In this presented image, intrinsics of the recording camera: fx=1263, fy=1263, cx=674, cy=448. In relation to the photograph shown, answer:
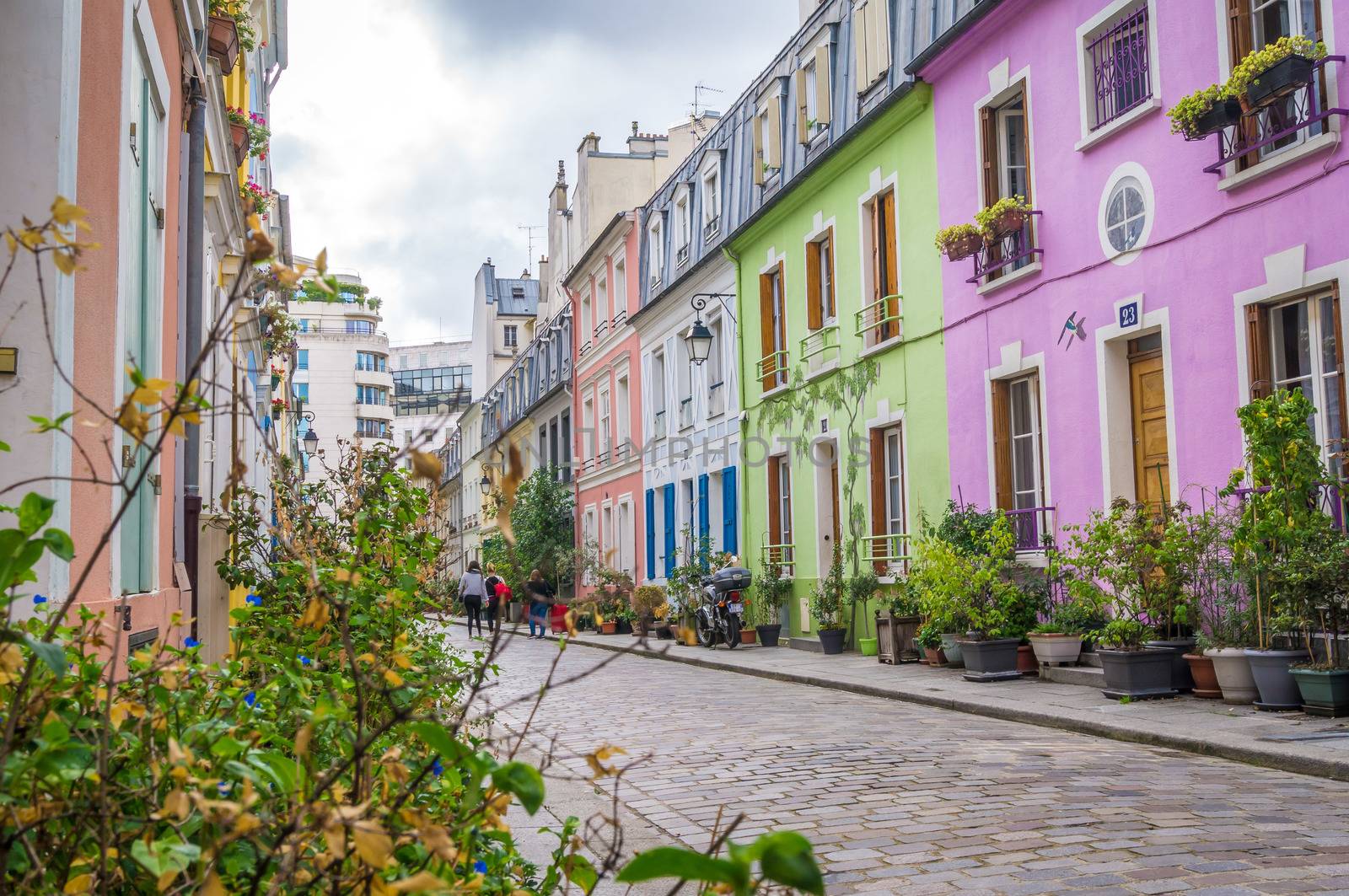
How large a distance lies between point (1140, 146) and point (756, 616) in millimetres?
11692

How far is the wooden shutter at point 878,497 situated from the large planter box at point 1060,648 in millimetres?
5280

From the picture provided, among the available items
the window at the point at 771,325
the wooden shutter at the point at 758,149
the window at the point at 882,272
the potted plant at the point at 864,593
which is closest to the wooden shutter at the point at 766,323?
the window at the point at 771,325

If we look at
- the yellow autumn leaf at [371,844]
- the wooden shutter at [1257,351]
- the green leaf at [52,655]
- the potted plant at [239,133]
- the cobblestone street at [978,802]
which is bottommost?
the cobblestone street at [978,802]

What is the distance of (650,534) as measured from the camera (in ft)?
96.1

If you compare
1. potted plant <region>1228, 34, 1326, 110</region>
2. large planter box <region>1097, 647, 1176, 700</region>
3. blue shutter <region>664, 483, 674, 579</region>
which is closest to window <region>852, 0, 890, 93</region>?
potted plant <region>1228, 34, 1326, 110</region>

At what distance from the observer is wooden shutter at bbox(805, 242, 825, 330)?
20125mm

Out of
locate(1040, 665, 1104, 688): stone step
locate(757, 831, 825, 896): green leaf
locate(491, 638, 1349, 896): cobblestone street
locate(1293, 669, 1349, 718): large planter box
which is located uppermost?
locate(757, 831, 825, 896): green leaf

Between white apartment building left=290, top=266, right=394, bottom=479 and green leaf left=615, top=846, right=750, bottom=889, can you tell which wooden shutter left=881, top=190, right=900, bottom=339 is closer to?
green leaf left=615, top=846, right=750, bottom=889

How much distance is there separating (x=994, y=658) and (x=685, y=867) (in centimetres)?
1187

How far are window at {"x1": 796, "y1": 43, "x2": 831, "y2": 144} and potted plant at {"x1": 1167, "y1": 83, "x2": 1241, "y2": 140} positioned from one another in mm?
Answer: 8914

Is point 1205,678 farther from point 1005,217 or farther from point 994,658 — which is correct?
point 1005,217

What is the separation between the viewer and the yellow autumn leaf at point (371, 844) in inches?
65.8

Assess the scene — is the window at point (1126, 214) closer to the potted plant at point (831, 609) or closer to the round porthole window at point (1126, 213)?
the round porthole window at point (1126, 213)

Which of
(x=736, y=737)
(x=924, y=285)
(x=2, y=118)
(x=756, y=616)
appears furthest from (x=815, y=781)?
(x=756, y=616)
